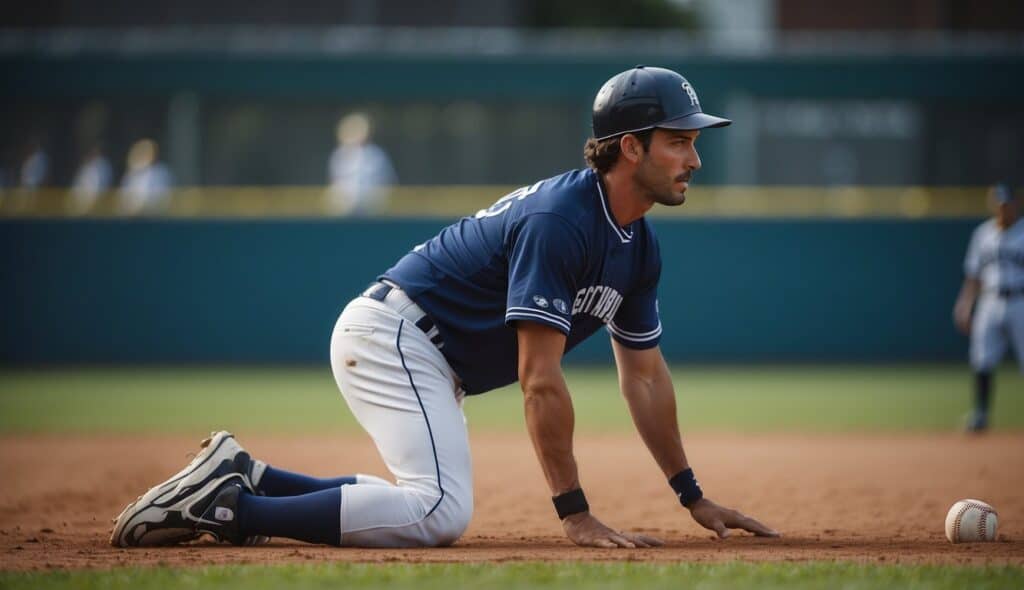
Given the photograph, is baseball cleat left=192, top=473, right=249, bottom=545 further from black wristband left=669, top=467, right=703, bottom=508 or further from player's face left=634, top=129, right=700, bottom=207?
player's face left=634, top=129, right=700, bottom=207

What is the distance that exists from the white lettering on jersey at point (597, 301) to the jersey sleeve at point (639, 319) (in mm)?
138

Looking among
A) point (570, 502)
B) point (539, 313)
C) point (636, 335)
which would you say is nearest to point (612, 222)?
point (539, 313)

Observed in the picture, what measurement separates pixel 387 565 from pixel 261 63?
1593 centimetres

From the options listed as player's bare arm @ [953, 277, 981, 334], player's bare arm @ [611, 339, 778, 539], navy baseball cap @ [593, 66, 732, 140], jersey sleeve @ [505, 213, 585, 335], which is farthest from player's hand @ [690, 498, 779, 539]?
player's bare arm @ [953, 277, 981, 334]

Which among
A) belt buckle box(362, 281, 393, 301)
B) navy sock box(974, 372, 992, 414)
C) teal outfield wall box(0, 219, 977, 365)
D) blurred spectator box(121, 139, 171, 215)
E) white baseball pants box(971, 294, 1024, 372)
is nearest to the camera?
belt buckle box(362, 281, 393, 301)

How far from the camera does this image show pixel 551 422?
4.22 metres

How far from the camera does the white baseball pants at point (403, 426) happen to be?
14.7 feet

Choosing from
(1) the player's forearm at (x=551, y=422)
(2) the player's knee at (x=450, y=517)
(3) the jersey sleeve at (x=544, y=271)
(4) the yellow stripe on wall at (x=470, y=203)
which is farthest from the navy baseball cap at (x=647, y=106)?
(4) the yellow stripe on wall at (x=470, y=203)

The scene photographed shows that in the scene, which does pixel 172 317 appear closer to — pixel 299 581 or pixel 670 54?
pixel 670 54

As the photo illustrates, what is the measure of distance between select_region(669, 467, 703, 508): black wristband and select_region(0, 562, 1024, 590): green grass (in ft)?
2.37

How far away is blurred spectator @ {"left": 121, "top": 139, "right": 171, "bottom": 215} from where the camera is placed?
57.4 feet

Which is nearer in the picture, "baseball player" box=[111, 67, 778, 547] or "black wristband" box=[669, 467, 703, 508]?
"baseball player" box=[111, 67, 778, 547]

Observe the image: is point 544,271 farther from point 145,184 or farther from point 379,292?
point 145,184

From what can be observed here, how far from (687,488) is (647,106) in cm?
145
